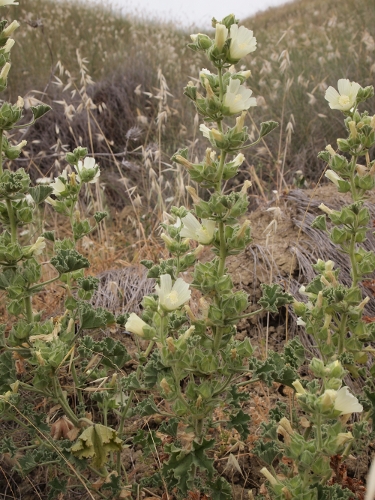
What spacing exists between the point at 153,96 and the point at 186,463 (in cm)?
314

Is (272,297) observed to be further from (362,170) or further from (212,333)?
(362,170)

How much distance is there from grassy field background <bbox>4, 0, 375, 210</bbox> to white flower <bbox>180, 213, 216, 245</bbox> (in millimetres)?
1816

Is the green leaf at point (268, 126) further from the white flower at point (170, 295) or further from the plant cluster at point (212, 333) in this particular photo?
the white flower at point (170, 295)

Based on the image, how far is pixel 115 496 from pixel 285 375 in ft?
2.21

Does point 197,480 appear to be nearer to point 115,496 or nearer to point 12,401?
point 115,496

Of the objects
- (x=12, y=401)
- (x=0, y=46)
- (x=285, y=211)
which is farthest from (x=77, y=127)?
(x=12, y=401)

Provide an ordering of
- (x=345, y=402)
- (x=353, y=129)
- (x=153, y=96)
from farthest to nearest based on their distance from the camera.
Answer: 1. (x=153, y=96)
2. (x=353, y=129)
3. (x=345, y=402)

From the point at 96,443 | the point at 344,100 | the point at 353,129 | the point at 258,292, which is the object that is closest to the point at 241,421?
the point at 96,443

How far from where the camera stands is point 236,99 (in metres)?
1.28

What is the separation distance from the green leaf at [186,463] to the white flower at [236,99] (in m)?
0.81

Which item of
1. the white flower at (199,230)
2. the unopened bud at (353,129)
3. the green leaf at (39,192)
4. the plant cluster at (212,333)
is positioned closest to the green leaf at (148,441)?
the plant cluster at (212,333)

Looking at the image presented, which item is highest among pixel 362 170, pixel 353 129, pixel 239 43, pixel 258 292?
pixel 239 43

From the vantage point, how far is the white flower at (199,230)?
1.32 metres

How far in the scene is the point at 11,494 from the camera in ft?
6.02
